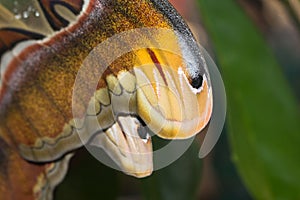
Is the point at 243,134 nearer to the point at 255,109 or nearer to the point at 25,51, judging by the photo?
the point at 255,109

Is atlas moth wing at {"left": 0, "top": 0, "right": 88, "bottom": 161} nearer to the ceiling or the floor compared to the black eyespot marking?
nearer to the ceiling

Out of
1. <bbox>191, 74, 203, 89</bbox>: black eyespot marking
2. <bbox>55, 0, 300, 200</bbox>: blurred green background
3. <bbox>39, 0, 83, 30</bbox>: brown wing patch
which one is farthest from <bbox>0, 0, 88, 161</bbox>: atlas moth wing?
<bbox>55, 0, 300, 200</bbox>: blurred green background

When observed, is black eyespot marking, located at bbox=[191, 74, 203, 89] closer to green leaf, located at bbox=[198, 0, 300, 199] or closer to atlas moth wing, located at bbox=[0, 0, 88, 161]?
atlas moth wing, located at bbox=[0, 0, 88, 161]

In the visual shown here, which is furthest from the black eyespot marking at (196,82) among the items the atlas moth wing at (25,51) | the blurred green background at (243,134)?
the blurred green background at (243,134)

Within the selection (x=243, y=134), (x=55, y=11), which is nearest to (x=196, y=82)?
(x=55, y=11)

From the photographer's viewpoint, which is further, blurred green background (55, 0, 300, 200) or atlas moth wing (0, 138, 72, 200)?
blurred green background (55, 0, 300, 200)

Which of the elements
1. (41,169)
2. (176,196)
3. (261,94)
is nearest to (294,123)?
(261,94)

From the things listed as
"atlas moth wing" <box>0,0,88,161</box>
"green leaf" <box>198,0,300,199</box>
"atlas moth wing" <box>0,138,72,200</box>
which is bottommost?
"green leaf" <box>198,0,300,199</box>

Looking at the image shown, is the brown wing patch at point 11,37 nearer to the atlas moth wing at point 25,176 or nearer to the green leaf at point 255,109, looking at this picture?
the atlas moth wing at point 25,176

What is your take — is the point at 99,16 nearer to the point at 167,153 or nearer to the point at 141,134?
the point at 141,134
